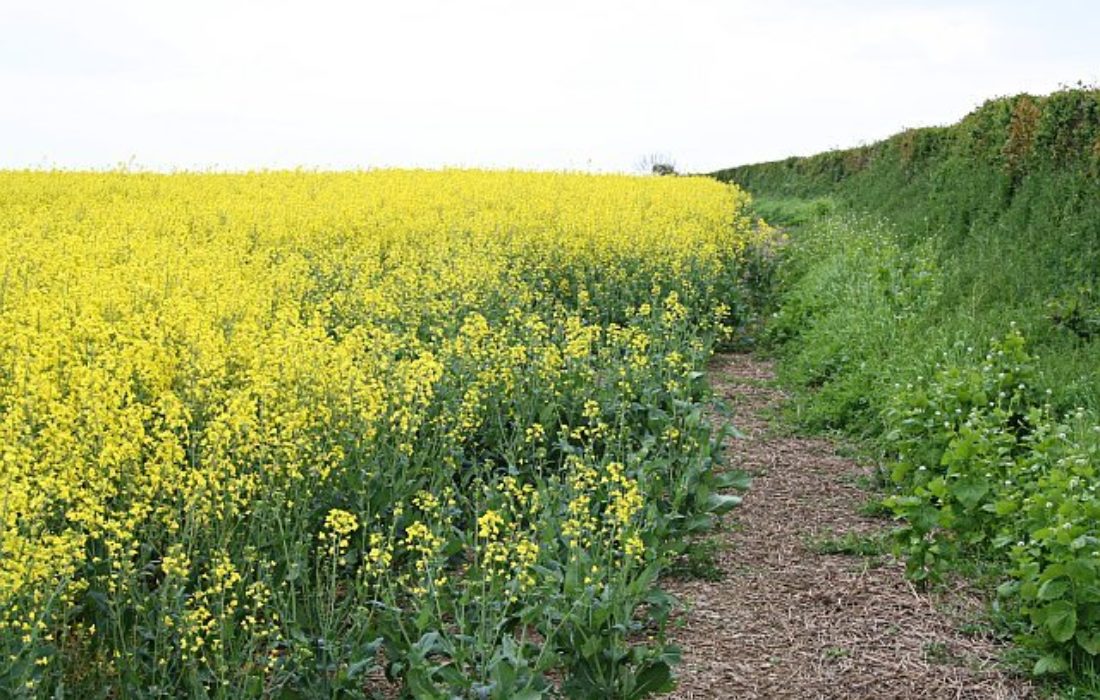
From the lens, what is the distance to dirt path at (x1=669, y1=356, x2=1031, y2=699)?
17.4 ft

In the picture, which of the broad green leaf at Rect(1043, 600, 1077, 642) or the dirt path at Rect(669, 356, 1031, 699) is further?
the dirt path at Rect(669, 356, 1031, 699)

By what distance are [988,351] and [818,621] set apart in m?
4.24

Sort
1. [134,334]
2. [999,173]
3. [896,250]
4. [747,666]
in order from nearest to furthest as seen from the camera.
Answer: [747,666] → [134,334] → [896,250] → [999,173]

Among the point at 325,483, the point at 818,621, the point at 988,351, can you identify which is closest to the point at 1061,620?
the point at 818,621

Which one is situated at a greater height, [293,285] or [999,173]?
[999,173]

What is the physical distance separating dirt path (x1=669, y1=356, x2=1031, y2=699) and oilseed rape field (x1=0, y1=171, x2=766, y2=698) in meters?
0.35

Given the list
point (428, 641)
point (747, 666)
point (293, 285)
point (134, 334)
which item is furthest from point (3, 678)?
point (293, 285)

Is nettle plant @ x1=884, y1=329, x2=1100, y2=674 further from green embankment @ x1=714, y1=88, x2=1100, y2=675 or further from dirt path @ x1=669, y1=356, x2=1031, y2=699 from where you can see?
dirt path @ x1=669, y1=356, x2=1031, y2=699

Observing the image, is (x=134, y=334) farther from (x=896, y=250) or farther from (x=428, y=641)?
(x=896, y=250)

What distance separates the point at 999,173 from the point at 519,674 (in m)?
13.4

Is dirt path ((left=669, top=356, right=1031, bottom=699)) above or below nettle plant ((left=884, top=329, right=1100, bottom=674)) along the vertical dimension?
below

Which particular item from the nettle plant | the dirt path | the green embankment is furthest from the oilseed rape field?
the green embankment

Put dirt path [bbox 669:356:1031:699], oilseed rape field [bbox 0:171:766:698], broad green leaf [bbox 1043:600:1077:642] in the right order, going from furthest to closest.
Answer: dirt path [bbox 669:356:1031:699] → broad green leaf [bbox 1043:600:1077:642] → oilseed rape field [bbox 0:171:766:698]

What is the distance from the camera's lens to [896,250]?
579 inches
